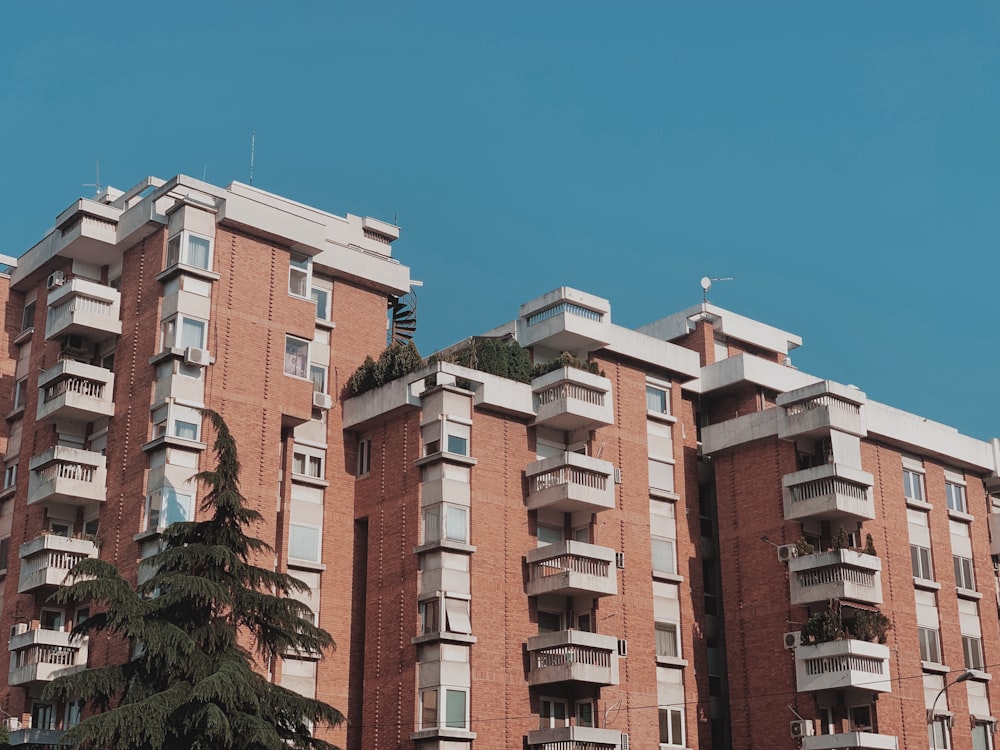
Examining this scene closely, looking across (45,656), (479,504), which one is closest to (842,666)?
(479,504)

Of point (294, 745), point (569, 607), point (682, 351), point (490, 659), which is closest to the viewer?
point (294, 745)

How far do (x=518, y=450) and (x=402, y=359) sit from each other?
5784 millimetres

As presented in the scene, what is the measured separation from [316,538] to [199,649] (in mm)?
16227

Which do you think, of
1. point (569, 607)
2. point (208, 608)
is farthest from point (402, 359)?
point (208, 608)

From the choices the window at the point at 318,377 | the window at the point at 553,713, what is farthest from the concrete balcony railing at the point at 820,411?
the window at the point at 318,377

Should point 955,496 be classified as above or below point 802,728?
above

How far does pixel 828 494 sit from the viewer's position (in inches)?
2222

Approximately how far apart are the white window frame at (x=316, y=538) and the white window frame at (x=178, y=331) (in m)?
7.61

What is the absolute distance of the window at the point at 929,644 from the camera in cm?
5916

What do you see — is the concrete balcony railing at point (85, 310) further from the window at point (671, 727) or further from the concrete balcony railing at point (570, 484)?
the window at point (671, 727)

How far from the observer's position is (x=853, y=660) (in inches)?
2121

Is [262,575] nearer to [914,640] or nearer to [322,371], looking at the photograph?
[322,371]

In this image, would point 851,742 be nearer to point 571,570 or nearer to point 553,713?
point 553,713

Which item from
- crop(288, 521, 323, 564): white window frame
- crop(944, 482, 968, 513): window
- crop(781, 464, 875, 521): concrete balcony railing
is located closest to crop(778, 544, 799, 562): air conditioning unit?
crop(781, 464, 875, 521): concrete balcony railing
